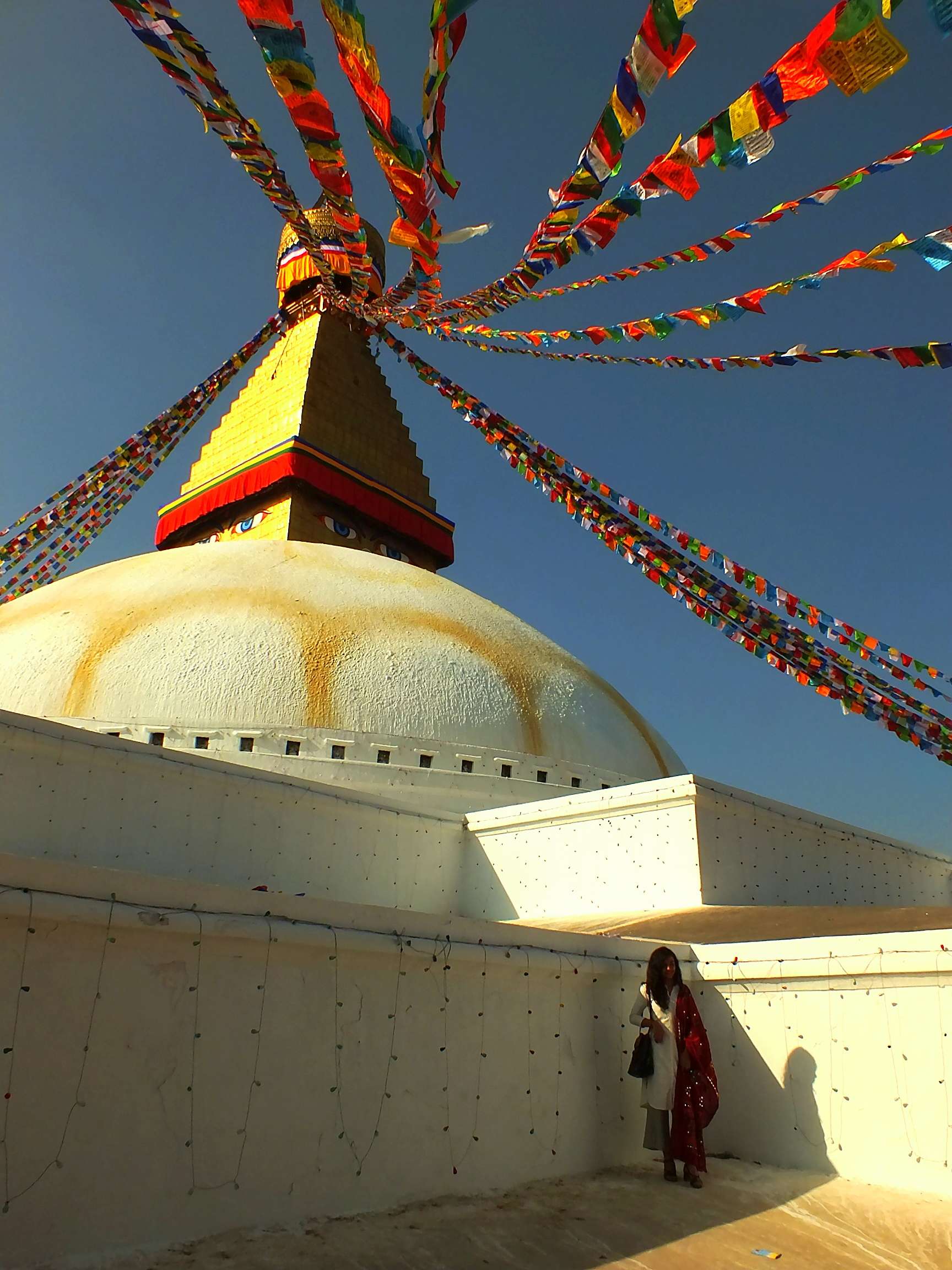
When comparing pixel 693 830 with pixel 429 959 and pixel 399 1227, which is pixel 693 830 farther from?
pixel 399 1227

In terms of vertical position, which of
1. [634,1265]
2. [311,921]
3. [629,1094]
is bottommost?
[634,1265]

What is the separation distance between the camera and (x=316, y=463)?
481 inches

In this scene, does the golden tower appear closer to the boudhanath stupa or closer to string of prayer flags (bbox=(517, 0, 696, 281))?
the boudhanath stupa

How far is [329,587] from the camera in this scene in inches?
339

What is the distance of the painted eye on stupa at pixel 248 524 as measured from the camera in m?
12.5

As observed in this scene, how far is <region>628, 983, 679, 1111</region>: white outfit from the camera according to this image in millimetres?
3471

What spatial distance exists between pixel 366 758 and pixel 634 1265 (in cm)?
508

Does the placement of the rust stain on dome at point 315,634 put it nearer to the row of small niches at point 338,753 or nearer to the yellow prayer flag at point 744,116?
the row of small niches at point 338,753

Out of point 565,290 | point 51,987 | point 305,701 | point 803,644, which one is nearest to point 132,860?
point 305,701

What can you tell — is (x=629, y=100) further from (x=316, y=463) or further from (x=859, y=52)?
(x=316, y=463)

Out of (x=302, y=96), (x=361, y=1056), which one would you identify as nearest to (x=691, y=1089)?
(x=361, y=1056)

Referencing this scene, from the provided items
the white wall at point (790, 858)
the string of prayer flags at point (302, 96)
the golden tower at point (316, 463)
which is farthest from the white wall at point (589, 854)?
the golden tower at point (316, 463)

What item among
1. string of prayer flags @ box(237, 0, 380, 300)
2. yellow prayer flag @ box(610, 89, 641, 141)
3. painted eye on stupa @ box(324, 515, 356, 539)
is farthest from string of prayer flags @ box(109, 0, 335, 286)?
painted eye on stupa @ box(324, 515, 356, 539)

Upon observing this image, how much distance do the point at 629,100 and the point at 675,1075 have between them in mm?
4974
